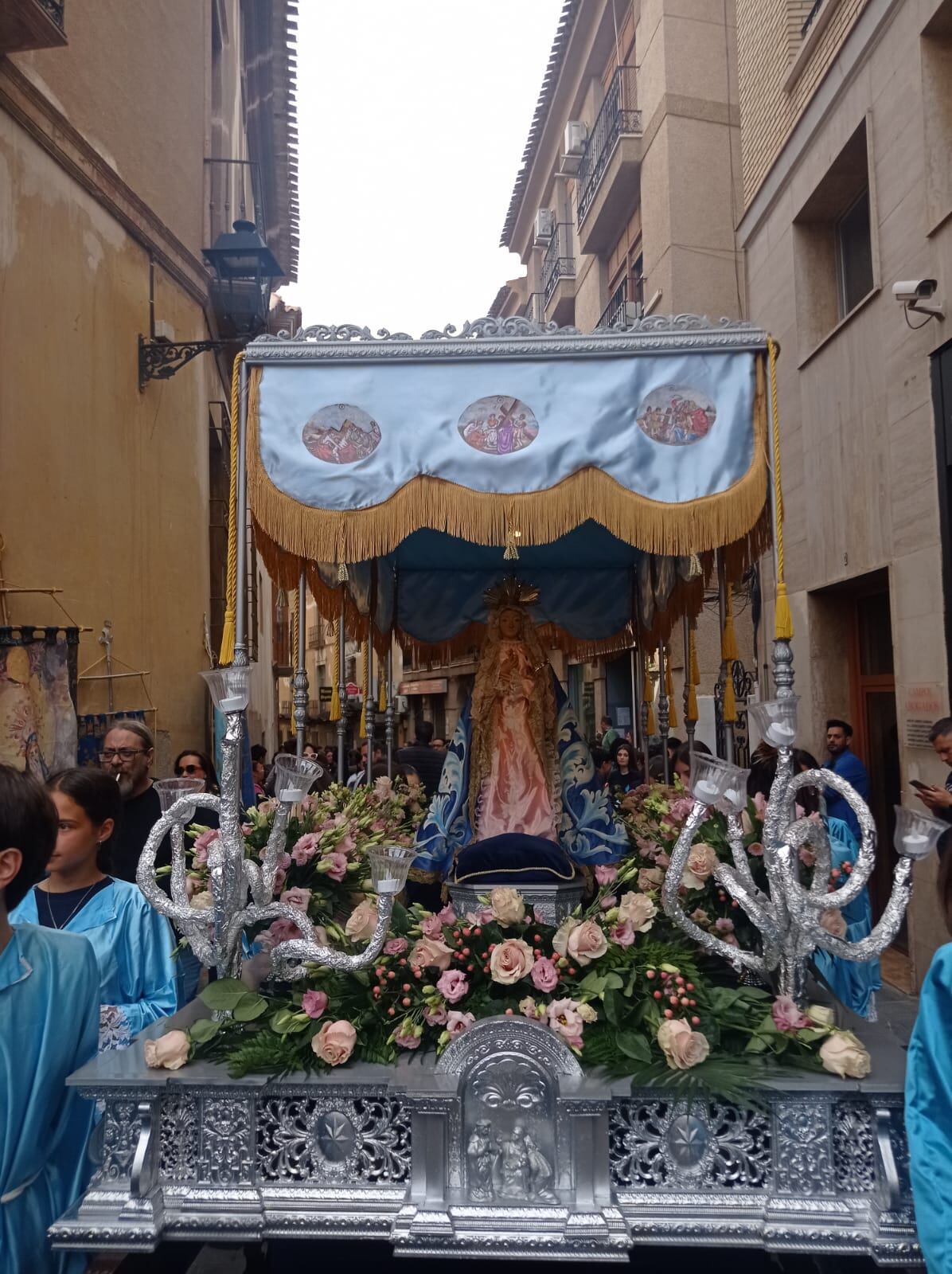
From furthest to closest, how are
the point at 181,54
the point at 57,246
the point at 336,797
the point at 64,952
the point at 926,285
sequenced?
the point at 181,54 → the point at 57,246 → the point at 926,285 → the point at 336,797 → the point at 64,952

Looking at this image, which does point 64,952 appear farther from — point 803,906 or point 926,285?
point 926,285

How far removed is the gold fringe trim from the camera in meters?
4.03

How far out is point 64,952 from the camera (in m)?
2.45

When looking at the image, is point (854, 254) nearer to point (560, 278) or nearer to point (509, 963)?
point (509, 963)

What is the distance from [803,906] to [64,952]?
2.05 meters

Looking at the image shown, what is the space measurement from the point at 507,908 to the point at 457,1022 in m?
0.49

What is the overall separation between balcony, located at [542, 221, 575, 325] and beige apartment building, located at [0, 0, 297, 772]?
25.5 feet

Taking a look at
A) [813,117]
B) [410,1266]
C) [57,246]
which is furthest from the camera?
[813,117]

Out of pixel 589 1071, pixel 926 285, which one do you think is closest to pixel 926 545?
pixel 926 285

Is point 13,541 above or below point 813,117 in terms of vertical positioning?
below

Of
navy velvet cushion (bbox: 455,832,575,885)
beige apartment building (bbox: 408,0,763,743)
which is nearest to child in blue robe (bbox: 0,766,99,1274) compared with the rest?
navy velvet cushion (bbox: 455,832,575,885)

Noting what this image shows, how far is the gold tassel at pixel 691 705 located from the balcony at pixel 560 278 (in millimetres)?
13864

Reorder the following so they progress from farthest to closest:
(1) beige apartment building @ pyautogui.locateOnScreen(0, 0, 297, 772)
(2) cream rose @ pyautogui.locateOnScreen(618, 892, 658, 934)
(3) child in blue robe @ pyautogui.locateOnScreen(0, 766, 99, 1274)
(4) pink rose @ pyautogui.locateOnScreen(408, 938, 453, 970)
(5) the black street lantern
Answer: (5) the black street lantern < (1) beige apartment building @ pyautogui.locateOnScreen(0, 0, 297, 772) < (2) cream rose @ pyautogui.locateOnScreen(618, 892, 658, 934) < (4) pink rose @ pyautogui.locateOnScreen(408, 938, 453, 970) < (3) child in blue robe @ pyautogui.locateOnScreen(0, 766, 99, 1274)

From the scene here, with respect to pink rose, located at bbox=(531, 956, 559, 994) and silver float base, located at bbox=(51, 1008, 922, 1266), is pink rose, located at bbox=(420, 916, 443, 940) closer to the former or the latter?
pink rose, located at bbox=(531, 956, 559, 994)
